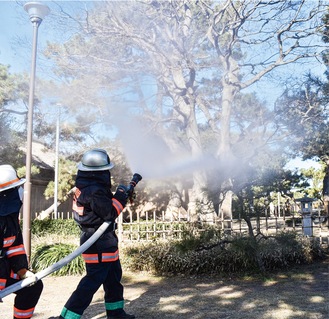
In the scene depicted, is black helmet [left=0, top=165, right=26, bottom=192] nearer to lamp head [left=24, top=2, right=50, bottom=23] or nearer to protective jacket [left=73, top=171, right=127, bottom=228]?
protective jacket [left=73, top=171, right=127, bottom=228]

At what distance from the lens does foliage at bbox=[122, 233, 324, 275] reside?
6.12 m

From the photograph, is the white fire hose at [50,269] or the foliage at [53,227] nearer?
the white fire hose at [50,269]

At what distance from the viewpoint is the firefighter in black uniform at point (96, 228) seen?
3266mm

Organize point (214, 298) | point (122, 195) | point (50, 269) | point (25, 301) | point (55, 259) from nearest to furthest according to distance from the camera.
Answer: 1. point (25, 301)
2. point (50, 269)
3. point (122, 195)
4. point (214, 298)
5. point (55, 259)

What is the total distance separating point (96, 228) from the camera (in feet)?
11.3

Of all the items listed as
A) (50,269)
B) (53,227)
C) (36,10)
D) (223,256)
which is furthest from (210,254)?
(53,227)

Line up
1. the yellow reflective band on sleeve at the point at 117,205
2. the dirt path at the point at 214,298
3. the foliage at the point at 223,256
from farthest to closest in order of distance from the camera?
the foliage at the point at 223,256, the dirt path at the point at 214,298, the yellow reflective band on sleeve at the point at 117,205

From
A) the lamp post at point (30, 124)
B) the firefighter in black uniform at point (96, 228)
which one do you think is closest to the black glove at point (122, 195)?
the firefighter in black uniform at point (96, 228)

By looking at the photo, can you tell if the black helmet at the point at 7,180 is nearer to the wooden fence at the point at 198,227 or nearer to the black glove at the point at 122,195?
the black glove at the point at 122,195

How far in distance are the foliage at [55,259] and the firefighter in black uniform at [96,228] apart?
335cm

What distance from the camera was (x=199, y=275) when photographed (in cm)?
617

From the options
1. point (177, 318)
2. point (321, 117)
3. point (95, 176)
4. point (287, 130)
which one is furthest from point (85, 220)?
point (321, 117)

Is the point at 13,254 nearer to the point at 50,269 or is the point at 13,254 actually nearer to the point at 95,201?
the point at 50,269

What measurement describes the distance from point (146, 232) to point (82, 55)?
4.67 meters
